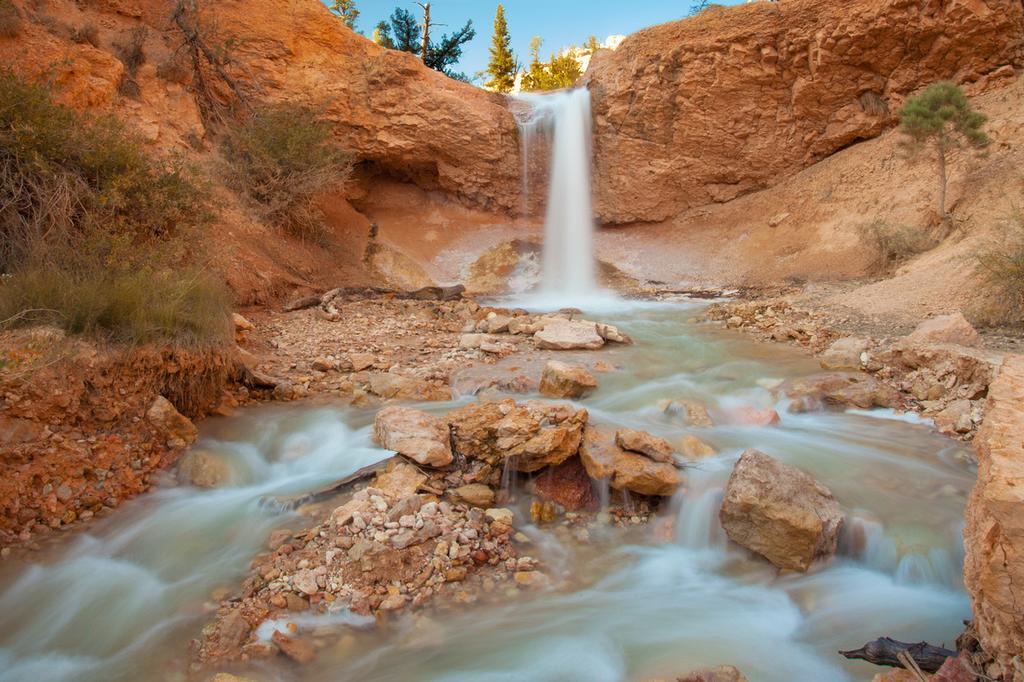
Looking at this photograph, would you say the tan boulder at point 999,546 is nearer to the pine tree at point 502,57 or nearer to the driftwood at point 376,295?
the driftwood at point 376,295

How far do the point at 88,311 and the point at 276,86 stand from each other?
31.2 feet

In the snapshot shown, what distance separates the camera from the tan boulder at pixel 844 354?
6.00m

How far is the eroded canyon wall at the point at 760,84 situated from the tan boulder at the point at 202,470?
11.7 metres

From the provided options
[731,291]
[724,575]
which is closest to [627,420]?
[724,575]

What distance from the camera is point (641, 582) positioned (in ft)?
10.6

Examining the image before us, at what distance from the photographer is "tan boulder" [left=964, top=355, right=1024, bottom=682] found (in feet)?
5.88

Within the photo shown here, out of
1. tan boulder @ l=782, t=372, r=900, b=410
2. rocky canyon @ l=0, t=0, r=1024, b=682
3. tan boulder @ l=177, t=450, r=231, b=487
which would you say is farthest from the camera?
tan boulder @ l=782, t=372, r=900, b=410

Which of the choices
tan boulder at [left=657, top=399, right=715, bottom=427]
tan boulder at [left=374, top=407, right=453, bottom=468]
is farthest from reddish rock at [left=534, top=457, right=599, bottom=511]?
tan boulder at [left=657, top=399, right=715, bottom=427]

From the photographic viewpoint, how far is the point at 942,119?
9.63m

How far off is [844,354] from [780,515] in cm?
363

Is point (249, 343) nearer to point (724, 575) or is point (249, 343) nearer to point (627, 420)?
point (627, 420)

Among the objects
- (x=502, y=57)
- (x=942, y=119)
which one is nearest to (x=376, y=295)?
(x=942, y=119)

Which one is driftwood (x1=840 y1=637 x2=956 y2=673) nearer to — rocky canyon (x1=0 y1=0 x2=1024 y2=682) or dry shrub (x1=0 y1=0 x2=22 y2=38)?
rocky canyon (x1=0 y1=0 x2=1024 y2=682)

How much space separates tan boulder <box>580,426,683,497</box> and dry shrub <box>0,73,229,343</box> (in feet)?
10.4
